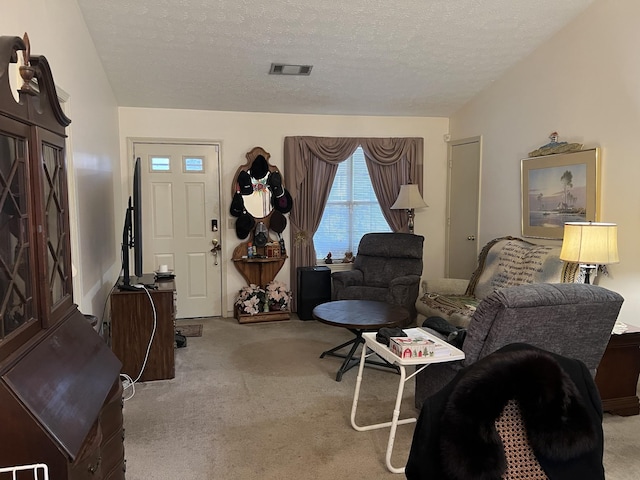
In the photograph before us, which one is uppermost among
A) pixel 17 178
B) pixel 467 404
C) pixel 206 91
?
pixel 206 91

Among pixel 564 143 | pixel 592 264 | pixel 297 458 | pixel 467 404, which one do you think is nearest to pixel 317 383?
pixel 297 458

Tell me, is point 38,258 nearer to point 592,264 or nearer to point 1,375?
point 1,375

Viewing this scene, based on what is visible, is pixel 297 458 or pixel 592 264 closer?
pixel 297 458

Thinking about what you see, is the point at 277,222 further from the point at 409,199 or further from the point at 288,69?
the point at 288,69

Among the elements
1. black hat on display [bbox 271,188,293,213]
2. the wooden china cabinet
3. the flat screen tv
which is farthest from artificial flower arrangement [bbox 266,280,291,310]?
the wooden china cabinet

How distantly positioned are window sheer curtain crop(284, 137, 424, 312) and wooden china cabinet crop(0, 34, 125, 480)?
380 cm

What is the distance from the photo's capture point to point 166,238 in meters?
5.30

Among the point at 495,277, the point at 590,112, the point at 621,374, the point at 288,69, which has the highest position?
the point at 288,69

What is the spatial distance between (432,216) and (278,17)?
3.32 meters

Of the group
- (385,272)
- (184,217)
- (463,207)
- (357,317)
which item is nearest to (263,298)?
(184,217)

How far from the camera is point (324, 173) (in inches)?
221

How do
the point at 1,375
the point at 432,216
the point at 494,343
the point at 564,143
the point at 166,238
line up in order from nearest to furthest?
1. the point at 1,375
2. the point at 494,343
3. the point at 564,143
4. the point at 166,238
5. the point at 432,216

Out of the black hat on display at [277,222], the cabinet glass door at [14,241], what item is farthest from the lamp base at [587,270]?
the cabinet glass door at [14,241]

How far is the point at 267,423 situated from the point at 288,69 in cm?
318
